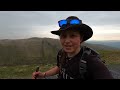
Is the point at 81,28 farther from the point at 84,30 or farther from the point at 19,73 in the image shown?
the point at 19,73

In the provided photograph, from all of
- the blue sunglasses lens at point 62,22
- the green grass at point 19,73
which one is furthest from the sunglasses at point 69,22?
the green grass at point 19,73

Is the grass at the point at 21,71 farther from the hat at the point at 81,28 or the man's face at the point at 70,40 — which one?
the man's face at the point at 70,40

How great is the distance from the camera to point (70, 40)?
10.7 ft

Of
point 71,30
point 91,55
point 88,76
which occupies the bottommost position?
point 88,76

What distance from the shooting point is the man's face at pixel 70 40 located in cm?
328

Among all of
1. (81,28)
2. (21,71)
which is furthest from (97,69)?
(21,71)

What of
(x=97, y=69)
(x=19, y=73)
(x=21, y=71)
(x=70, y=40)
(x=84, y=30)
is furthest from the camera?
(x=21, y=71)

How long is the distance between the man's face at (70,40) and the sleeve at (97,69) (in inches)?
18.4

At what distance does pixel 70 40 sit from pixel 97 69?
0.65 metres

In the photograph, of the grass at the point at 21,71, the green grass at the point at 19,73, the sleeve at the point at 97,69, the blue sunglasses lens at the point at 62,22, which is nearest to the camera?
the sleeve at the point at 97,69
